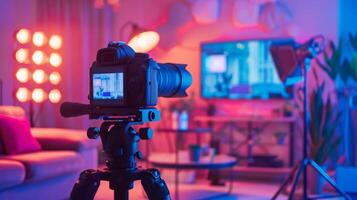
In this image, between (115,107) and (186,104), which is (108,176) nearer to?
(115,107)

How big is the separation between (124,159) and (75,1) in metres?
3.22

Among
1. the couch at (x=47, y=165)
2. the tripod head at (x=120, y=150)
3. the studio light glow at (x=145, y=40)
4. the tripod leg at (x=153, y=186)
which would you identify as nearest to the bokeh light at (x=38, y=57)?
the couch at (x=47, y=165)

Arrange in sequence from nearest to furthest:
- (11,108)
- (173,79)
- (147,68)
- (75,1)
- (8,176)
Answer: (147,68), (173,79), (8,176), (11,108), (75,1)

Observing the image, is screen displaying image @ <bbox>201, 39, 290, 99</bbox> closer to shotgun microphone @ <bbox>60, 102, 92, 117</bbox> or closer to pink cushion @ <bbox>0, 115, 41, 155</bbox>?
pink cushion @ <bbox>0, 115, 41, 155</bbox>

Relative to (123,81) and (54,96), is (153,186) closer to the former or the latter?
(123,81)

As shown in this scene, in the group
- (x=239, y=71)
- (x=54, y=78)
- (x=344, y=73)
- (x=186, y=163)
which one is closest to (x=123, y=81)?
(x=186, y=163)

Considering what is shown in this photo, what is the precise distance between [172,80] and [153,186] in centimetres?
34

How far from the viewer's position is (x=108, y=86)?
4.24 ft

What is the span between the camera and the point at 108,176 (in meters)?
1.34

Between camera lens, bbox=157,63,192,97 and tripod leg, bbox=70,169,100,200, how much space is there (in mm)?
324

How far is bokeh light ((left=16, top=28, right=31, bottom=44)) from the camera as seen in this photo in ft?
11.4

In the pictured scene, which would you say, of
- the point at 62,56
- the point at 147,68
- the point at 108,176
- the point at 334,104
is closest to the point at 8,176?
the point at 108,176

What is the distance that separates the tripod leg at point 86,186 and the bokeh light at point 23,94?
2.40 metres

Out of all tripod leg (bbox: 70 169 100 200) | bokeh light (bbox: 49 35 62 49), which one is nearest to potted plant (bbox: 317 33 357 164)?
bokeh light (bbox: 49 35 62 49)
